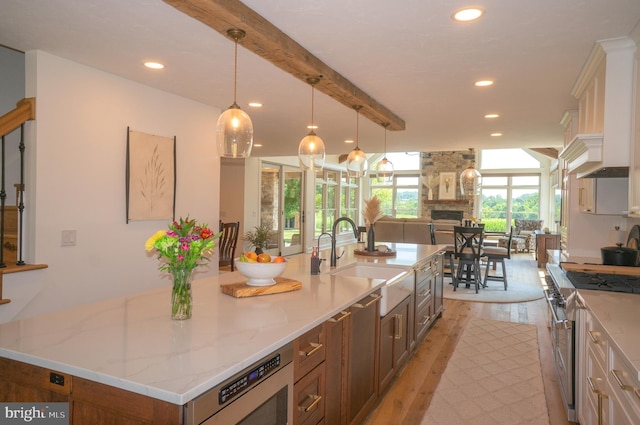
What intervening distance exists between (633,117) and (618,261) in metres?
1.02

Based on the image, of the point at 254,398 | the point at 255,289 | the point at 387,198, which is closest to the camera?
the point at 254,398

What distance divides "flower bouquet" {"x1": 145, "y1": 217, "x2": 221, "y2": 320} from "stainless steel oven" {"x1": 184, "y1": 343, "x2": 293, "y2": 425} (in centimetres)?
48

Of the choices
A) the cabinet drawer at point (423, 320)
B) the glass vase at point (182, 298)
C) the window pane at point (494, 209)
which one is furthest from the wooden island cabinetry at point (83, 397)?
the window pane at point (494, 209)

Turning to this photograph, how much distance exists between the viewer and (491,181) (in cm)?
1393

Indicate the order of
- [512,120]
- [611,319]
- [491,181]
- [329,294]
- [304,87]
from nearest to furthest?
[611,319], [329,294], [304,87], [512,120], [491,181]

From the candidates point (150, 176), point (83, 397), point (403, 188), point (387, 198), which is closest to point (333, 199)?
point (387, 198)

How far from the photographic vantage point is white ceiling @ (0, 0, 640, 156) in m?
2.26

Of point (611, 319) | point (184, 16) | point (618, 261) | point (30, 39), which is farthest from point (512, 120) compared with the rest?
point (30, 39)

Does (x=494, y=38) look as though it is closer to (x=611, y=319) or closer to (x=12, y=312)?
(x=611, y=319)

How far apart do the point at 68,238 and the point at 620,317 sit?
3569 millimetres

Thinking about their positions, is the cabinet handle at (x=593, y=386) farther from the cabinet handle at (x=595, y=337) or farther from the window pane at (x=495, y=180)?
the window pane at (x=495, y=180)

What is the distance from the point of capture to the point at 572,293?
2.55 metres

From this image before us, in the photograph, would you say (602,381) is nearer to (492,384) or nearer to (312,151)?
(492,384)

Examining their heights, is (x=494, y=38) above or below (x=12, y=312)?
above
